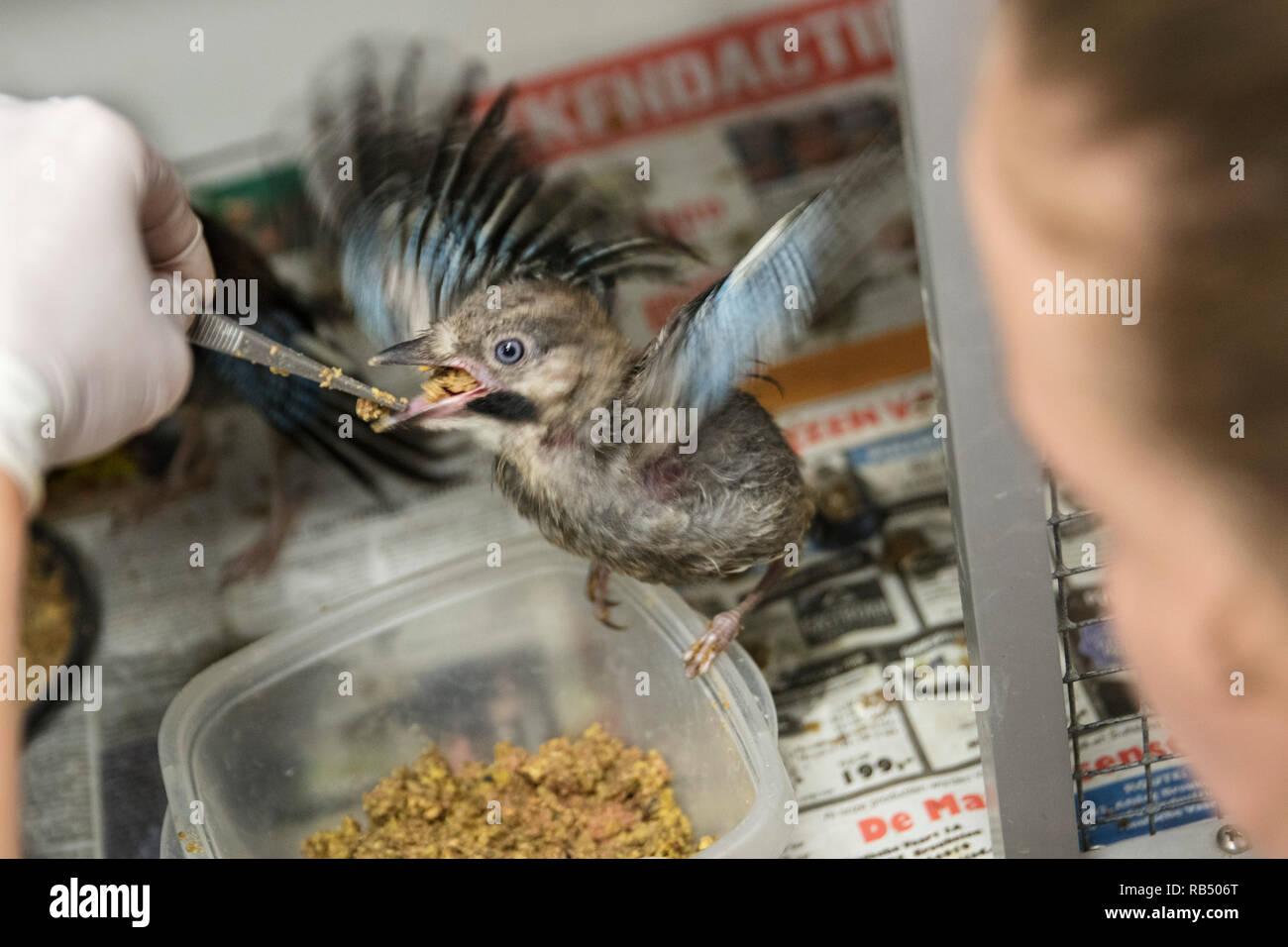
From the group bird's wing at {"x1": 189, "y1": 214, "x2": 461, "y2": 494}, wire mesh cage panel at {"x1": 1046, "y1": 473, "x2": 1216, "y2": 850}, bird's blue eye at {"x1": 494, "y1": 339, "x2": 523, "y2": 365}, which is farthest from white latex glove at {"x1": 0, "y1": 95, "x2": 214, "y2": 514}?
wire mesh cage panel at {"x1": 1046, "y1": 473, "x2": 1216, "y2": 850}

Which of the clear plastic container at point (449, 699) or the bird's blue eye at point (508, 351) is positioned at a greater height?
the bird's blue eye at point (508, 351)

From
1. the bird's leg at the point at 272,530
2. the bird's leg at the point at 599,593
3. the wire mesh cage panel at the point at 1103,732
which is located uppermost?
the bird's leg at the point at 272,530

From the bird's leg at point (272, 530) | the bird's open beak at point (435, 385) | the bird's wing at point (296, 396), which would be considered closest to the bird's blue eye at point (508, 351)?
the bird's open beak at point (435, 385)

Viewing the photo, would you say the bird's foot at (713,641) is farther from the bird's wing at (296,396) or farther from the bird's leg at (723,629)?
the bird's wing at (296,396)

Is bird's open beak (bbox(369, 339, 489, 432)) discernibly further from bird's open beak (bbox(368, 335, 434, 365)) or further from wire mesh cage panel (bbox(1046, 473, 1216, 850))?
wire mesh cage panel (bbox(1046, 473, 1216, 850))

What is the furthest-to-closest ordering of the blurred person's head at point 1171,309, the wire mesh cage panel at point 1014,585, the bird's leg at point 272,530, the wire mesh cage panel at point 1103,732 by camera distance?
the bird's leg at point 272,530 < the wire mesh cage panel at point 1103,732 < the wire mesh cage panel at point 1014,585 < the blurred person's head at point 1171,309
